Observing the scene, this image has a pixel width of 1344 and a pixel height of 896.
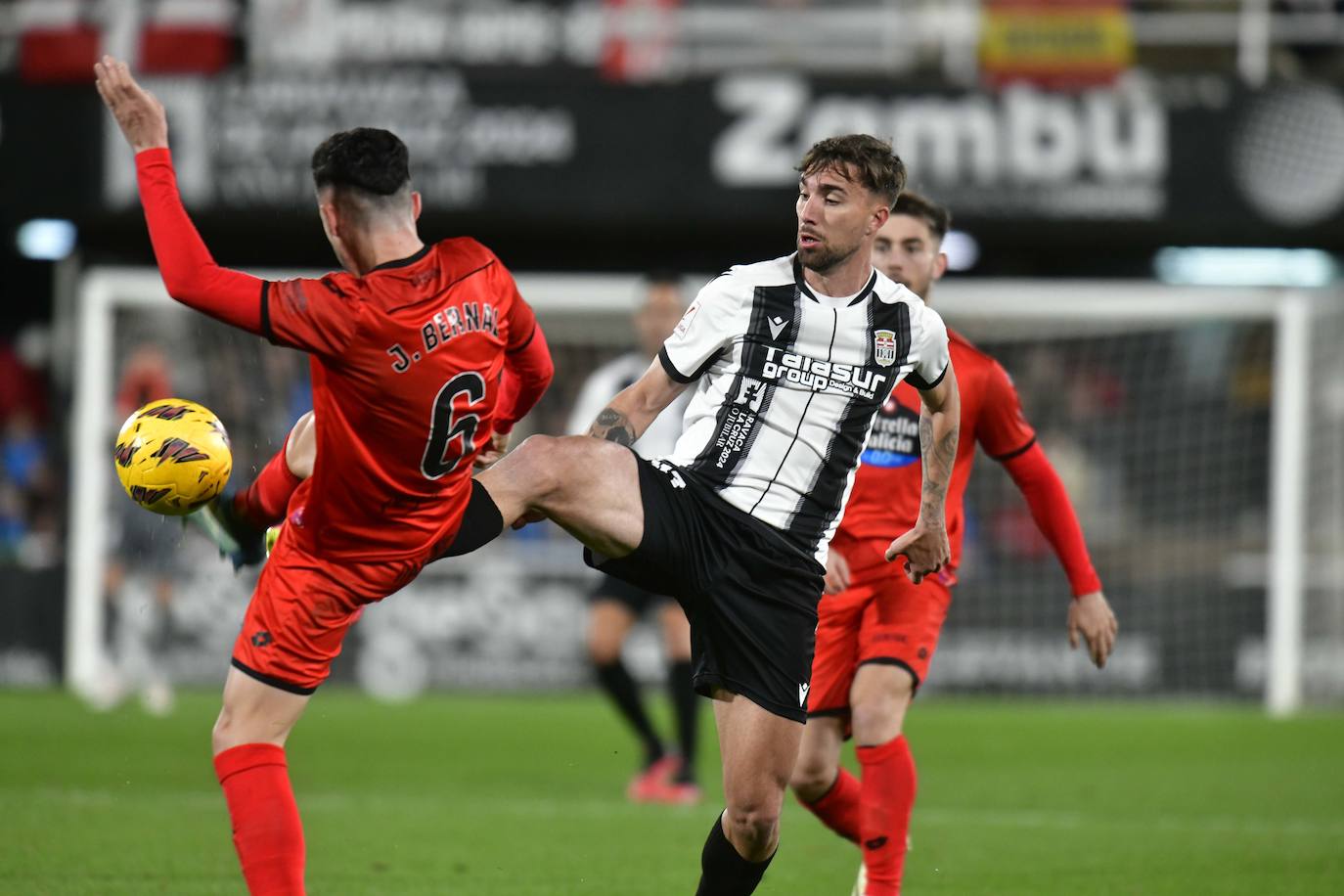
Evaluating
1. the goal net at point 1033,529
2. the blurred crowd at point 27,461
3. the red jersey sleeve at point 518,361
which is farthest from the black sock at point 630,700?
the blurred crowd at point 27,461

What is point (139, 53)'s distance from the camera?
14625 mm

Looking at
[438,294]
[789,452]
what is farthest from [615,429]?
[438,294]

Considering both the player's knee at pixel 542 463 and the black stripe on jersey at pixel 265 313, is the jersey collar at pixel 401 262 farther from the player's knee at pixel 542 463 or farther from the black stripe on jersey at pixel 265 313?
the player's knee at pixel 542 463

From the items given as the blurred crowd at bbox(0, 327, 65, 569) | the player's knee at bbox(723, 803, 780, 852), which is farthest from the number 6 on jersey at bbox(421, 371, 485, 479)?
the blurred crowd at bbox(0, 327, 65, 569)

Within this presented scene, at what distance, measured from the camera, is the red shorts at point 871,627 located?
5984 mm

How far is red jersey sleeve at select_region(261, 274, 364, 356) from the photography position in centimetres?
438

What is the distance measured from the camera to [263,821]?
4531 millimetres

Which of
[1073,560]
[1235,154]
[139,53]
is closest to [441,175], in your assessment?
[139,53]

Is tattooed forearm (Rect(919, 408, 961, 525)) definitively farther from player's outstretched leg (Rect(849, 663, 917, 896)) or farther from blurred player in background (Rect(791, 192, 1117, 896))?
player's outstretched leg (Rect(849, 663, 917, 896))

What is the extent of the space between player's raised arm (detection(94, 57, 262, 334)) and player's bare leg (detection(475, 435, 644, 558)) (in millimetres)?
772

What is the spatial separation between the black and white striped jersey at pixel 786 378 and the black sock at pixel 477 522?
1.85 ft

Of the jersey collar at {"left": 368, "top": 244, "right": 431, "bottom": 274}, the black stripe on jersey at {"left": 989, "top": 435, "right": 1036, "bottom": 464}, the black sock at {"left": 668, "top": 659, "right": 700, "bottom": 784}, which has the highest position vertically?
the jersey collar at {"left": 368, "top": 244, "right": 431, "bottom": 274}

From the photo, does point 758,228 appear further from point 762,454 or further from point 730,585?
point 730,585

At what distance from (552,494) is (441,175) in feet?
33.8
